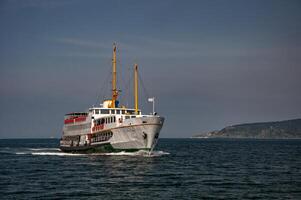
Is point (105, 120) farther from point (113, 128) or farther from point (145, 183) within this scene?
point (145, 183)

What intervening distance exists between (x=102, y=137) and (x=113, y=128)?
3820 millimetres

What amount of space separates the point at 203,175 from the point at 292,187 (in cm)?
1013

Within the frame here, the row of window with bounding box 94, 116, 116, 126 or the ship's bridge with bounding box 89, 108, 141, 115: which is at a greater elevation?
the ship's bridge with bounding box 89, 108, 141, 115

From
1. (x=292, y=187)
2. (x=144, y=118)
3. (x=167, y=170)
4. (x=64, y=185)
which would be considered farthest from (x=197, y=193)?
(x=144, y=118)

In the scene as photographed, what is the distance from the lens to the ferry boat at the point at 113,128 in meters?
59.8

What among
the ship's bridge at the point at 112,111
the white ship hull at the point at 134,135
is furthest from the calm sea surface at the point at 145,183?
the ship's bridge at the point at 112,111

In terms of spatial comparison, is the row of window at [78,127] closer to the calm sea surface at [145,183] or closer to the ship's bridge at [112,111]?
the ship's bridge at [112,111]

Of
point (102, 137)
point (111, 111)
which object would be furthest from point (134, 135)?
point (111, 111)

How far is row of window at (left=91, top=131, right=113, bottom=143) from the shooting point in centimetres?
6358

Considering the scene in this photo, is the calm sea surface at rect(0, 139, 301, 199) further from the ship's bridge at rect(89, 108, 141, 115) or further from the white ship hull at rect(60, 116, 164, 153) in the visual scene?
the ship's bridge at rect(89, 108, 141, 115)

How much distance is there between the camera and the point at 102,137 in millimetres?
65125

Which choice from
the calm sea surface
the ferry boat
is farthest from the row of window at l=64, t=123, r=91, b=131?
the calm sea surface

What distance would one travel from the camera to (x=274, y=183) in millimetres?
36469

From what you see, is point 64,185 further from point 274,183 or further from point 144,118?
point 144,118
